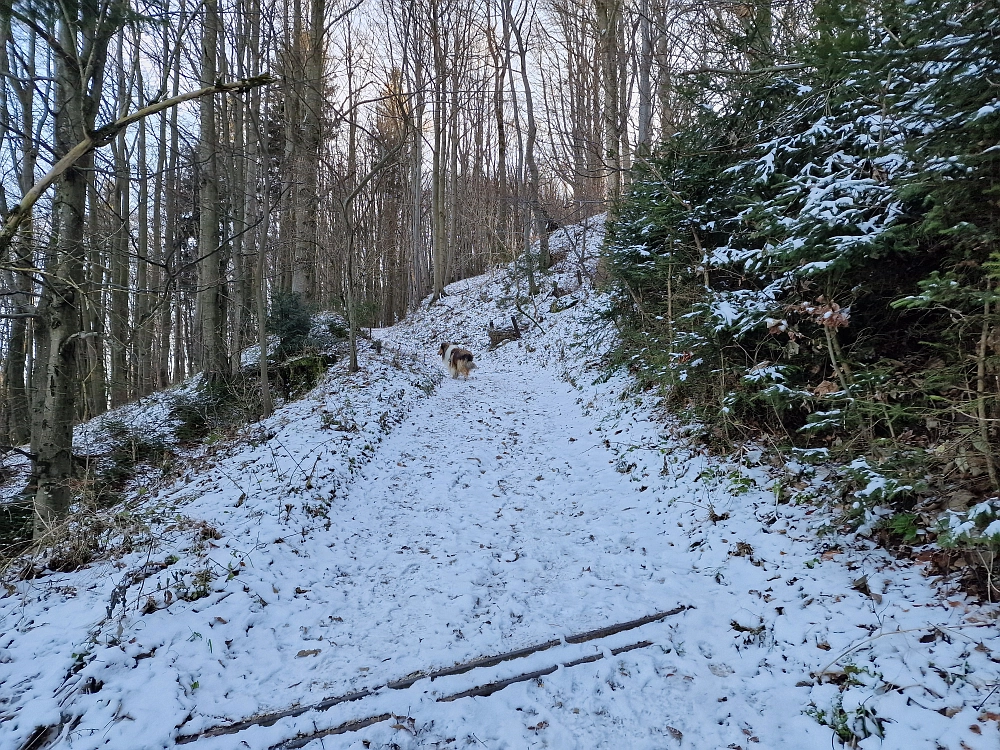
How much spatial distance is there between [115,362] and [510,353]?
45.6 ft

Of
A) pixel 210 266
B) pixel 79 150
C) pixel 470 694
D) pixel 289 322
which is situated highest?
pixel 210 266

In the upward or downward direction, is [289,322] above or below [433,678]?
above

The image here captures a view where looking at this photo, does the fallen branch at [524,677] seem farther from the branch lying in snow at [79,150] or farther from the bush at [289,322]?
the bush at [289,322]

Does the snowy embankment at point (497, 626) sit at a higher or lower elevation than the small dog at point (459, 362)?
lower

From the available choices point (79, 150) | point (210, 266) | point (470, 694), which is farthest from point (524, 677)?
point (210, 266)

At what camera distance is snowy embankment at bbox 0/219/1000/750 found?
8.14 feet

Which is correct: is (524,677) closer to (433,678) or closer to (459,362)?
(433,678)

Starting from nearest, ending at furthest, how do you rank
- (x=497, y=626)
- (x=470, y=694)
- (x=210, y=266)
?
(x=470, y=694) < (x=497, y=626) < (x=210, y=266)

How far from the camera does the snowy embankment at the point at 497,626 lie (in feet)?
8.14

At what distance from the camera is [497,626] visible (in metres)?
3.42

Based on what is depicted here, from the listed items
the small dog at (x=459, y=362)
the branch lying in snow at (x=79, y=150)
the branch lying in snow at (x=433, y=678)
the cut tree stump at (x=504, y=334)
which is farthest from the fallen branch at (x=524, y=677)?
the cut tree stump at (x=504, y=334)

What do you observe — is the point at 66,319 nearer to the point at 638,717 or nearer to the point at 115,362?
the point at 638,717

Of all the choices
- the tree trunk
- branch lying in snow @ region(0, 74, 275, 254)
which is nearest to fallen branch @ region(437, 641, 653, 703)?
branch lying in snow @ region(0, 74, 275, 254)

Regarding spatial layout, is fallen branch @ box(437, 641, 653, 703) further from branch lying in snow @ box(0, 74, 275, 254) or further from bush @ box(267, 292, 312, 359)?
bush @ box(267, 292, 312, 359)
